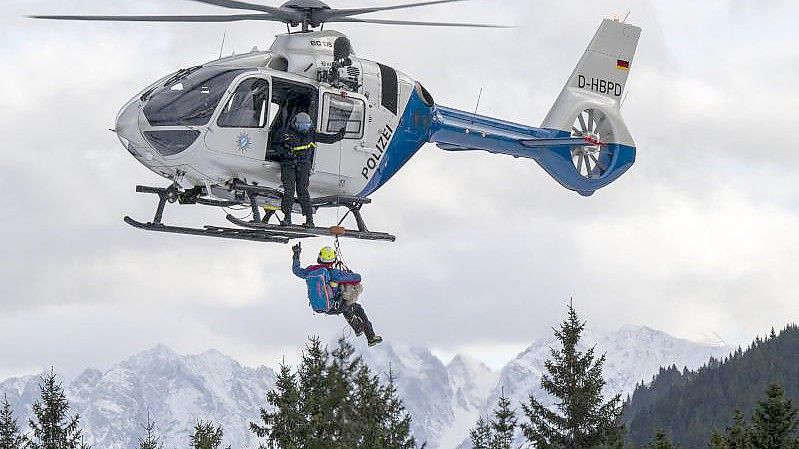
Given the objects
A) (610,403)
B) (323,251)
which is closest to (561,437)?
(610,403)

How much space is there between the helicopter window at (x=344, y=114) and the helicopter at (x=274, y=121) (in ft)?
0.08

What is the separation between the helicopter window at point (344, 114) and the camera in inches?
1206

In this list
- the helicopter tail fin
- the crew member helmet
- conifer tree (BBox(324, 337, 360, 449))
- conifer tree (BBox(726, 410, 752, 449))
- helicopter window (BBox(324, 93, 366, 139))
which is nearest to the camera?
the crew member helmet

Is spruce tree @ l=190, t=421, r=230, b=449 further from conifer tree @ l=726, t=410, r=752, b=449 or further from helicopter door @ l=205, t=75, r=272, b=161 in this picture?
helicopter door @ l=205, t=75, r=272, b=161

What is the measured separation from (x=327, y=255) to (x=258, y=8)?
5118mm

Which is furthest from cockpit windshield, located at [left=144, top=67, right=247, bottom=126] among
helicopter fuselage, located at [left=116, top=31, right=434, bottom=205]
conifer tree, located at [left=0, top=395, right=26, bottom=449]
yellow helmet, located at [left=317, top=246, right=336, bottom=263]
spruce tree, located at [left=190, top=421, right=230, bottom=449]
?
conifer tree, located at [left=0, top=395, right=26, bottom=449]

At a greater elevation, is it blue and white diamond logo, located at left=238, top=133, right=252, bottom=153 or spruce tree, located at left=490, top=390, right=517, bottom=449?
spruce tree, located at left=490, top=390, right=517, bottom=449

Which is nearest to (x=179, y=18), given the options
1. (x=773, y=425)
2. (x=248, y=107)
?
(x=248, y=107)

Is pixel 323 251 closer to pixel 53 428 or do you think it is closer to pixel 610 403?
pixel 610 403

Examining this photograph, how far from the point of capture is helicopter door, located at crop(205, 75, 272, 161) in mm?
29359

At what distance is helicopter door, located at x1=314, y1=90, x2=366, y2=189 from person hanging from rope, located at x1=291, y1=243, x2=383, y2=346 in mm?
1774

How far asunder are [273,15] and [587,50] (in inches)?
495

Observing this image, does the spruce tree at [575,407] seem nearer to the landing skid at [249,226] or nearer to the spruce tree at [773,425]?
the spruce tree at [773,425]

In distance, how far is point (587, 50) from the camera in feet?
134
